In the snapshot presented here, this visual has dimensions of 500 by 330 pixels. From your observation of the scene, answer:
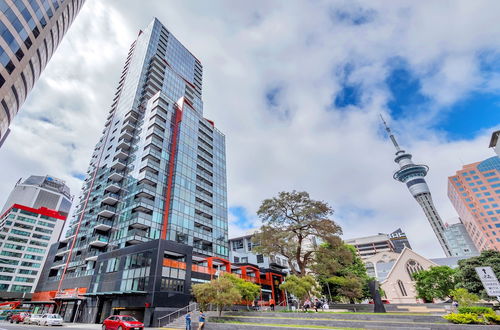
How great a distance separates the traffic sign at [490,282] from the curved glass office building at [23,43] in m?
44.7

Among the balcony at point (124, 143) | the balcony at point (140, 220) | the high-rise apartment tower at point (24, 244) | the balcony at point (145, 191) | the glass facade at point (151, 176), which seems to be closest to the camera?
the balcony at point (140, 220)

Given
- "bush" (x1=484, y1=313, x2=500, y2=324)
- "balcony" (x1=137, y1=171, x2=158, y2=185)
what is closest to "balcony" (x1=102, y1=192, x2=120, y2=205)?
"balcony" (x1=137, y1=171, x2=158, y2=185)

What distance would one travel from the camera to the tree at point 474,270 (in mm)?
32953

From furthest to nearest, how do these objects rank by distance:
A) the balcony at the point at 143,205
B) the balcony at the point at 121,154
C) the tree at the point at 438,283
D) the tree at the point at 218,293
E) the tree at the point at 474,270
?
1. the balcony at the point at 121,154
2. the tree at the point at 438,283
3. the balcony at the point at 143,205
4. the tree at the point at 474,270
5. the tree at the point at 218,293

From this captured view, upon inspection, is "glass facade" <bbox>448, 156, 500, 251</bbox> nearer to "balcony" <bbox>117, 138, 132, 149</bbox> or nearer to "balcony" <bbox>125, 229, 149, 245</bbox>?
"balcony" <bbox>125, 229, 149, 245</bbox>

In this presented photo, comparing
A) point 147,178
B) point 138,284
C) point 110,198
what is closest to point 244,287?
point 138,284

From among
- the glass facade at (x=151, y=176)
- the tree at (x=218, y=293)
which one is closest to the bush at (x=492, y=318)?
the tree at (x=218, y=293)

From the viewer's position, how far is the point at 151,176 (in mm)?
47062

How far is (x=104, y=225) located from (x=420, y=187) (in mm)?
166450

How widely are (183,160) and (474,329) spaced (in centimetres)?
4921

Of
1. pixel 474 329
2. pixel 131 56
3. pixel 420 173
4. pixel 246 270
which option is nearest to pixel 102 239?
pixel 246 270

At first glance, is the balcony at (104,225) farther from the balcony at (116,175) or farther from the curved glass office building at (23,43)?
the curved glass office building at (23,43)

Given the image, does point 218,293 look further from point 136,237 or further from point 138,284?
point 136,237

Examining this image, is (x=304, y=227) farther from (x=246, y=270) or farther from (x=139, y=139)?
(x=139, y=139)
